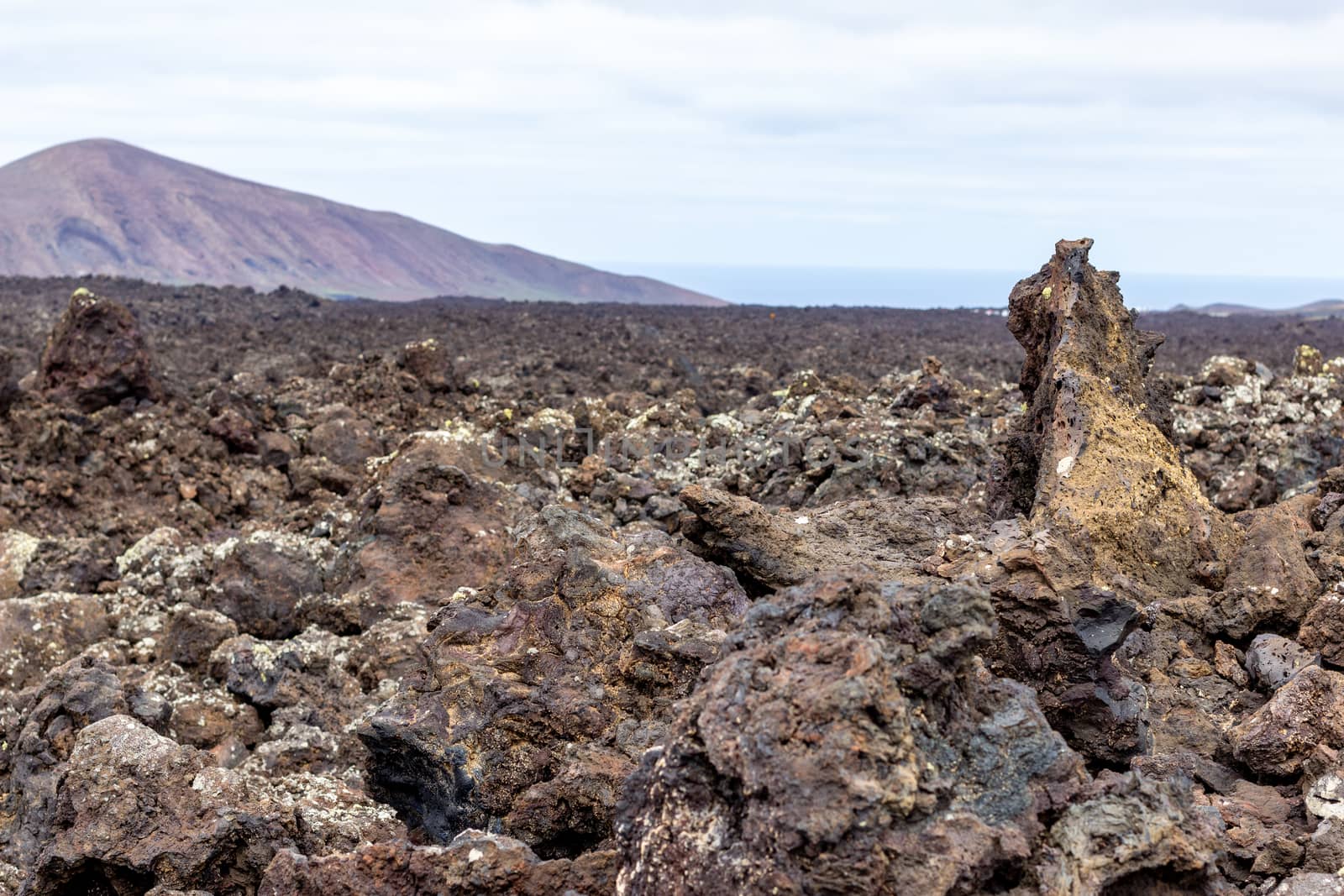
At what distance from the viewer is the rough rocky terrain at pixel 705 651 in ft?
8.91

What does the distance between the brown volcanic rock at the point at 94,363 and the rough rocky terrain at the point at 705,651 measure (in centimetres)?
57

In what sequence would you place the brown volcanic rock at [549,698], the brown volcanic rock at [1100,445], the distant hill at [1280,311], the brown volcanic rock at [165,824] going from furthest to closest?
the distant hill at [1280,311]
the brown volcanic rock at [1100,445]
the brown volcanic rock at [165,824]
the brown volcanic rock at [549,698]

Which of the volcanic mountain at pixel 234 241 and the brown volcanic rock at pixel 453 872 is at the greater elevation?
the volcanic mountain at pixel 234 241

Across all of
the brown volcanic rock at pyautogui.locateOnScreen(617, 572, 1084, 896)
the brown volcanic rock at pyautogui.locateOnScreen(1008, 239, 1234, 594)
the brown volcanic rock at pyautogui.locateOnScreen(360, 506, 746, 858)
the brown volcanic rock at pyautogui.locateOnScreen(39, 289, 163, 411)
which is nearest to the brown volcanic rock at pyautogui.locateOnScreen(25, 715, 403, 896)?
the brown volcanic rock at pyautogui.locateOnScreen(360, 506, 746, 858)

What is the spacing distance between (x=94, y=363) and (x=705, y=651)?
1167 cm

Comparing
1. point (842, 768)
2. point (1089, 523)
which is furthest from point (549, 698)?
point (1089, 523)

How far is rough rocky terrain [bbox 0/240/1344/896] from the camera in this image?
2715 mm

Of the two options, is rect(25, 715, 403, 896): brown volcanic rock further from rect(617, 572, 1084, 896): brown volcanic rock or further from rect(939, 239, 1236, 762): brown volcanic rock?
rect(939, 239, 1236, 762): brown volcanic rock

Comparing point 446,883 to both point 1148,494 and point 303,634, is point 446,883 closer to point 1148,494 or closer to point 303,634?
point 1148,494

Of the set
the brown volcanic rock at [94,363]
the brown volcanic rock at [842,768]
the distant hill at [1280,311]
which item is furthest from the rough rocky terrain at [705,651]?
the distant hill at [1280,311]

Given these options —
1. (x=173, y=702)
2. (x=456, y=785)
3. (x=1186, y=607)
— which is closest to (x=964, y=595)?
(x=456, y=785)

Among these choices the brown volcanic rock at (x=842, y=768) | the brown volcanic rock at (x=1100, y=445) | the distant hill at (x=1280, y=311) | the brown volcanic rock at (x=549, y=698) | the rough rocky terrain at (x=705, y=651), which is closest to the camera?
the brown volcanic rock at (x=842, y=768)

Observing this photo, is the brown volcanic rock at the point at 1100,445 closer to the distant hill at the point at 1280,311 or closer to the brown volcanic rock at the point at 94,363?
the brown volcanic rock at the point at 94,363

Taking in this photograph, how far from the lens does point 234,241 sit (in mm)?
86062
